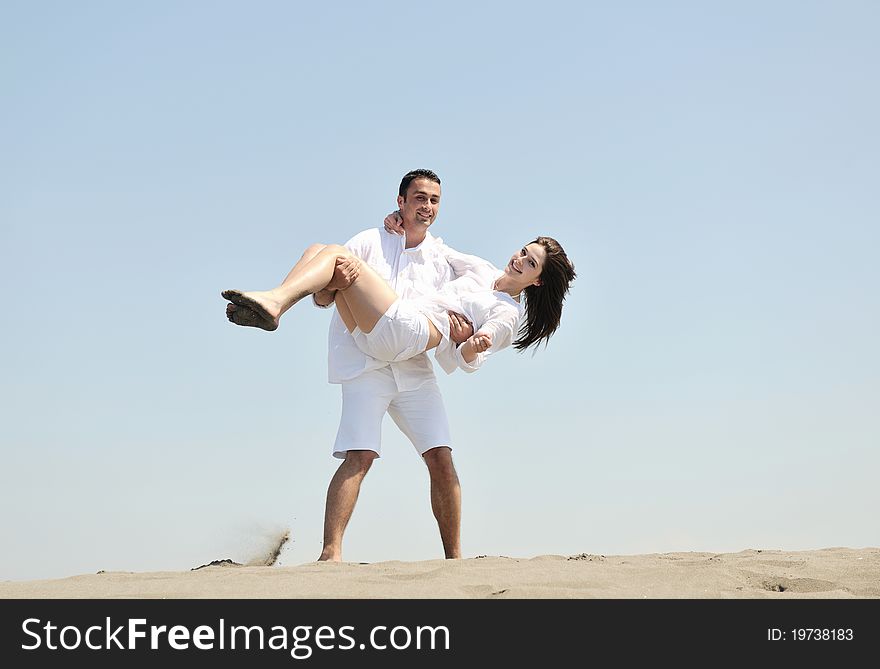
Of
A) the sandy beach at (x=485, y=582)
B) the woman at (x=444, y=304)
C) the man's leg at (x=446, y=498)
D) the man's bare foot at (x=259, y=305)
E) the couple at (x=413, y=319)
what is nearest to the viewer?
the sandy beach at (x=485, y=582)

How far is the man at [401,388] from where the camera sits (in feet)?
18.2

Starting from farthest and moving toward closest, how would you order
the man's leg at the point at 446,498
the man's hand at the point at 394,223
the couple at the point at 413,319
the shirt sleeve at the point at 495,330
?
the man's hand at the point at 394,223 < the man's leg at the point at 446,498 < the shirt sleeve at the point at 495,330 < the couple at the point at 413,319

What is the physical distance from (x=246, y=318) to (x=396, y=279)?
57.2 inches

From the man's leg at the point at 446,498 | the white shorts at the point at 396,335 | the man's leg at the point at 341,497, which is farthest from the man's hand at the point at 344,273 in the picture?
the man's leg at the point at 446,498

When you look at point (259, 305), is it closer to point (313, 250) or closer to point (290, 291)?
point (290, 291)

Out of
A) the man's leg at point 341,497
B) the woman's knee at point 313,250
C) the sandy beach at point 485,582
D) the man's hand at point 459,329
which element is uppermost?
the woman's knee at point 313,250

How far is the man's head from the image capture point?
6.12 metres

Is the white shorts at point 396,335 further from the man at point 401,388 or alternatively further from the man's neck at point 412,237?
the man's neck at point 412,237

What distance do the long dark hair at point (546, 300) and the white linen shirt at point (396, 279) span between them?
1.82 ft

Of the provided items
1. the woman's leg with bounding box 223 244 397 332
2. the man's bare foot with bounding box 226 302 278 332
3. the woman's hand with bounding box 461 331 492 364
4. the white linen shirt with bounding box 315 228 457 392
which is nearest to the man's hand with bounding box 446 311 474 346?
the woman's hand with bounding box 461 331 492 364
